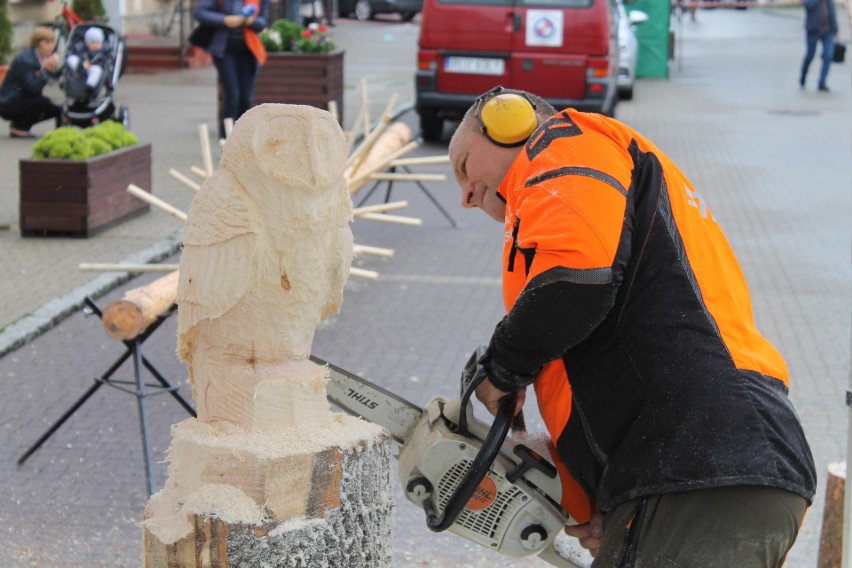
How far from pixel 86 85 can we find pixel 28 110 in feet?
4.42

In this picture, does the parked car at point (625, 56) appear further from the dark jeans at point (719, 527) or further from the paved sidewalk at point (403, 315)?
the dark jeans at point (719, 527)

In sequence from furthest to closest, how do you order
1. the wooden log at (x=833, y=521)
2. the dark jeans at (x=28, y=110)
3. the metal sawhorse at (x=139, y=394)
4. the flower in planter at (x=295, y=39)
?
the flower in planter at (x=295, y=39) → the dark jeans at (x=28, y=110) → the metal sawhorse at (x=139, y=394) → the wooden log at (x=833, y=521)

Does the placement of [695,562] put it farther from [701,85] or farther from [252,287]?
[701,85]

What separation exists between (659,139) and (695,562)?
10.9 m

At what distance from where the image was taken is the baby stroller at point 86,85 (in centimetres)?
1011

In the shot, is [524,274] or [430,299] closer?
[524,274]

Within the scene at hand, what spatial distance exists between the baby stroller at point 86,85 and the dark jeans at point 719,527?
349 inches

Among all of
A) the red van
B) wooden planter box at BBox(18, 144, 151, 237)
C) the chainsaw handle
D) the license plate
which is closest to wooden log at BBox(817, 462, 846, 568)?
the chainsaw handle

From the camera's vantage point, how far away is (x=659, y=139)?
12.7 metres

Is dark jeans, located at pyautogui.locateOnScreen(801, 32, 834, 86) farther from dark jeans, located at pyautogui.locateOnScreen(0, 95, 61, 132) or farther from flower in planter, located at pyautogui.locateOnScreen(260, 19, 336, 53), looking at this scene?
dark jeans, located at pyautogui.locateOnScreen(0, 95, 61, 132)

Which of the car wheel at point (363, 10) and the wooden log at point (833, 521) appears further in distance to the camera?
the car wheel at point (363, 10)

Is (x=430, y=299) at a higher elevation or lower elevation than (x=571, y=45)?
lower

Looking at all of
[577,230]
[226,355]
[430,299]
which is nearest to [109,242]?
[430,299]

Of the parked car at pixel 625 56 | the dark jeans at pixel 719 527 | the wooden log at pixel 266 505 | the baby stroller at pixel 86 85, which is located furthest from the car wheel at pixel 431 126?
the dark jeans at pixel 719 527
